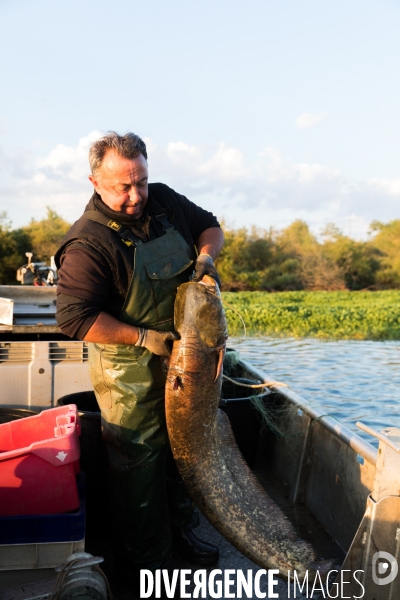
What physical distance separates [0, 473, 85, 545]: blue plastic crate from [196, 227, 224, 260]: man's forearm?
5.41 ft

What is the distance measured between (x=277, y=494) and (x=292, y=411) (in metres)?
0.66

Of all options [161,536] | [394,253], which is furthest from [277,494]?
[394,253]

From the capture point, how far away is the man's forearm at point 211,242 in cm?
380

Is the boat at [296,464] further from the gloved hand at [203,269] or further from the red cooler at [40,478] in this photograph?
the gloved hand at [203,269]

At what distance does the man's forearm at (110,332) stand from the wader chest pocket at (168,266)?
0.32 meters

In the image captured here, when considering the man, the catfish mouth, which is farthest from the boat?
the catfish mouth

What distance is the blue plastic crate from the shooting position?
3.17m

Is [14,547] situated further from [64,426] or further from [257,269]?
[257,269]

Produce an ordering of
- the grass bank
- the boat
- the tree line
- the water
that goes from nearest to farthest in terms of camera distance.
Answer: the boat → the water → the grass bank → the tree line

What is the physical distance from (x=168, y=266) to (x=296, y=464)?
2269 millimetres

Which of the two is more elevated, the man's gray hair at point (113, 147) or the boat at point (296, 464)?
the man's gray hair at point (113, 147)

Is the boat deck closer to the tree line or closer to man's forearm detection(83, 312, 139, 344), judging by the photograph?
man's forearm detection(83, 312, 139, 344)

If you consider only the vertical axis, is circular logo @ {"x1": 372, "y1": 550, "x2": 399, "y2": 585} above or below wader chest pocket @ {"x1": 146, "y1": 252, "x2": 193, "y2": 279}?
below

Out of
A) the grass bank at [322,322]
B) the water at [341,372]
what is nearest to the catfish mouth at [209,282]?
the water at [341,372]
